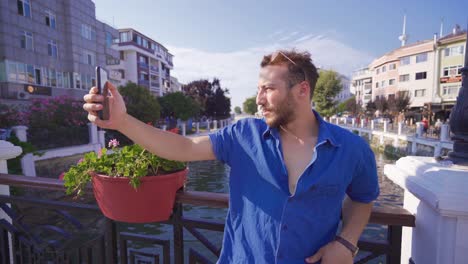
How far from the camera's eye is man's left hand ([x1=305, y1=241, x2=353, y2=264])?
3.83ft

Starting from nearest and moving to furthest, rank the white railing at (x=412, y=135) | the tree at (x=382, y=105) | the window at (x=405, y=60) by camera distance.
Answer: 1. the white railing at (x=412, y=135)
2. the tree at (x=382, y=105)
3. the window at (x=405, y=60)

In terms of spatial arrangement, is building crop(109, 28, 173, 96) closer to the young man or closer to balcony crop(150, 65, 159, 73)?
balcony crop(150, 65, 159, 73)

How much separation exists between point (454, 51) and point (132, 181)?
39.3 metres

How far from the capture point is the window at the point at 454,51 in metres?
30.1

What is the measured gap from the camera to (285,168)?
1.24 m

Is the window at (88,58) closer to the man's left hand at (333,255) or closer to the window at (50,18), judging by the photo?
the window at (50,18)

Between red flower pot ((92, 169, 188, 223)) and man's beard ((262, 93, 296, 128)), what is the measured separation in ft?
1.87

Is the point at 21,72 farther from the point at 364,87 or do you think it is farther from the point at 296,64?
the point at 364,87

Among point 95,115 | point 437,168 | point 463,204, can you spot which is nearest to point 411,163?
point 437,168

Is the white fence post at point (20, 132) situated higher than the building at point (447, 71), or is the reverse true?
the building at point (447, 71)

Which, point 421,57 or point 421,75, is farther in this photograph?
point 421,75

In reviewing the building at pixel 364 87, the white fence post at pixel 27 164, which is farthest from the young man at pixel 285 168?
the building at pixel 364 87

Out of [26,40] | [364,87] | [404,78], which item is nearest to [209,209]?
[26,40]

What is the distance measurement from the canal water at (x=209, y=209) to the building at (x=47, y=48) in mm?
12522
